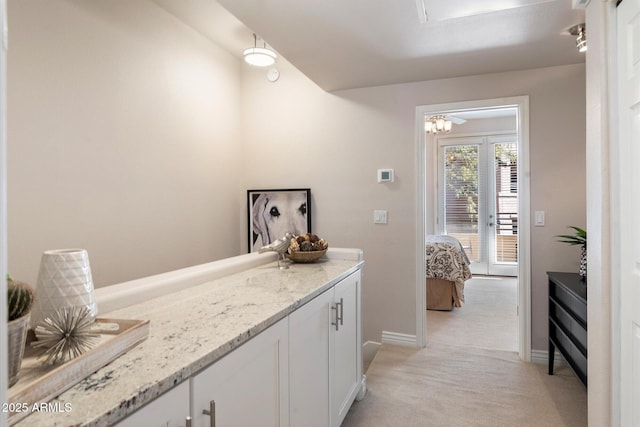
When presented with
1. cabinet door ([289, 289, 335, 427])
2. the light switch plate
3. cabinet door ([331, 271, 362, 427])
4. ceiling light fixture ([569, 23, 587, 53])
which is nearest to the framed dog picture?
the light switch plate

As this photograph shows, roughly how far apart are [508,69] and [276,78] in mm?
2105

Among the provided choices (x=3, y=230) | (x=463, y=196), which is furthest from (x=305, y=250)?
(x=463, y=196)

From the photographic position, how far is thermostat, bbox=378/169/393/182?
342cm

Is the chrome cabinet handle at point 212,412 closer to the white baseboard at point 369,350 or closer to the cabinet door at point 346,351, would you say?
the cabinet door at point 346,351

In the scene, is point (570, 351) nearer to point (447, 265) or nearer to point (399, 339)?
point (399, 339)

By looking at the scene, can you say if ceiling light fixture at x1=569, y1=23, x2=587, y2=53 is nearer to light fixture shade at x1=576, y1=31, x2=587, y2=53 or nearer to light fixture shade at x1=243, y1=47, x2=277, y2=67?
light fixture shade at x1=576, y1=31, x2=587, y2=53

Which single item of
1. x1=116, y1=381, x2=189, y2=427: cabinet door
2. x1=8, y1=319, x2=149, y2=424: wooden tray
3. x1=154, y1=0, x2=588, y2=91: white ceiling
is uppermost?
x1=154, y1=0, x2=588, y2=91: white ceiling

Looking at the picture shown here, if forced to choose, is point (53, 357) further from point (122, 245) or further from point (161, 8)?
point (161, 8)

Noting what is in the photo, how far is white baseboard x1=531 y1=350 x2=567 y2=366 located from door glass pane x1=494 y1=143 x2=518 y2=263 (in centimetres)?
345

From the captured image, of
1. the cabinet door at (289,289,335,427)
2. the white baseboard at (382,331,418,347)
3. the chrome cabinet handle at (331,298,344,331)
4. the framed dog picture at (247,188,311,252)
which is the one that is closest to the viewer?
the cabinet door at (289,289,335,427)

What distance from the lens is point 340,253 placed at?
2418mm

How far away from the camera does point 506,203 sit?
619 cm

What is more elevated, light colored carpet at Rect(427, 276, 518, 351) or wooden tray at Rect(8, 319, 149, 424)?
wooden tray at Rect(8, 319, 149, 424)

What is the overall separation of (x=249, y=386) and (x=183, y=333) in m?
0.26
